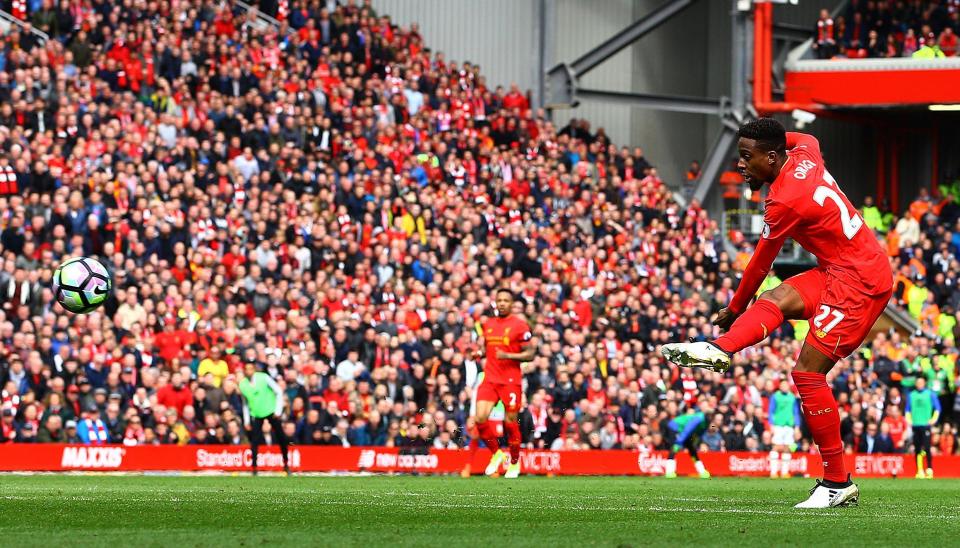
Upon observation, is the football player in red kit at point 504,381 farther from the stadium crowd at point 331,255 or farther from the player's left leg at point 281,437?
the stadium crowd at point 331,255

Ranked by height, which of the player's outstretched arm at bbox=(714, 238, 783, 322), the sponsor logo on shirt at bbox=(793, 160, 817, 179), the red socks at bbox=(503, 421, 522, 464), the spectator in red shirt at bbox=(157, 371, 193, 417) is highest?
the sponsor logo on shirt at bbox=(793, 160, 817, 179)

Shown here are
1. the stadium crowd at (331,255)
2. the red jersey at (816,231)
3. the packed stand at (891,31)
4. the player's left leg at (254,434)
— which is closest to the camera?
the red jersey at (816,231)

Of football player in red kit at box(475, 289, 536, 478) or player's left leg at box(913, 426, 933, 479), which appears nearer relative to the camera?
football player in red kit at box(475, 289, 536, 478)

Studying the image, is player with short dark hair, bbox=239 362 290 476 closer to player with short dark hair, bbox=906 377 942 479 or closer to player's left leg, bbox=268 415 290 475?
player's left leg, bbox=268 415 290 475

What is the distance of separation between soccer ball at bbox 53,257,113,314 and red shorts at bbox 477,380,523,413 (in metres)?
6.76

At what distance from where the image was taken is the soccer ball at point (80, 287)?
50.9 feet

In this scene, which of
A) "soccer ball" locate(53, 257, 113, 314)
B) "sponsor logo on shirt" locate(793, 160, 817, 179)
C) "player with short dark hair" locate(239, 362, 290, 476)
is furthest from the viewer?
"player with short dark hair" locate(239, 362, 290, 476)

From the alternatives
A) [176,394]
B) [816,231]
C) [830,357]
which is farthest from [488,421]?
[816,231]

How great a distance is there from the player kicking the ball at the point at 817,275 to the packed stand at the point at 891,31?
27.9 m

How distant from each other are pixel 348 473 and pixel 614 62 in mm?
22085

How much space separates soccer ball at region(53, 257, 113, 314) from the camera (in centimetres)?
1552

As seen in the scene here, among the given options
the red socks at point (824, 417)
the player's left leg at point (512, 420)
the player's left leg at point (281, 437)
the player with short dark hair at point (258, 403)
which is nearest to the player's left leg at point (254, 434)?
the player with short dark hair at point (258, 403)

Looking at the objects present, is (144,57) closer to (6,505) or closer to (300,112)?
(300,112)

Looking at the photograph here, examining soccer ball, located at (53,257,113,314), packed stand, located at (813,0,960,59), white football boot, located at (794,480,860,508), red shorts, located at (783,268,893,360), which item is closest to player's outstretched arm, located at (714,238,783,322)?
red shorts, located at (783,268,893,360)
